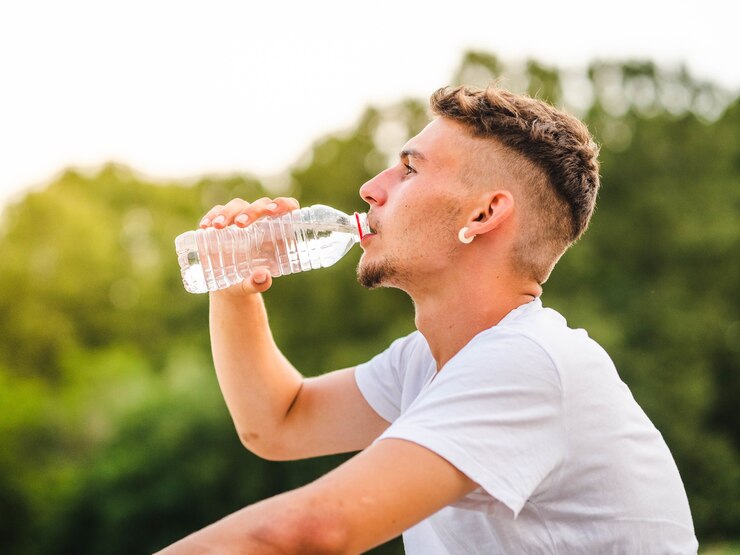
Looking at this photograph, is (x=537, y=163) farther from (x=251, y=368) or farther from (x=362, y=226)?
(x=251, y=368)

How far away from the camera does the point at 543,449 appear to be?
1835mm

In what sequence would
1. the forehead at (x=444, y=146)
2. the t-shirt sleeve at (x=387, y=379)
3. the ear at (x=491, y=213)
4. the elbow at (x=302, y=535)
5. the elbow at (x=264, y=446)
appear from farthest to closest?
the elbow at (x=264, y=446)
the t-shirt sleeve at (x=387, y=379)
the forehead at (x=444, y=146)
the ear at (x=491, y=213)
the elbow at (x=302, y=535)

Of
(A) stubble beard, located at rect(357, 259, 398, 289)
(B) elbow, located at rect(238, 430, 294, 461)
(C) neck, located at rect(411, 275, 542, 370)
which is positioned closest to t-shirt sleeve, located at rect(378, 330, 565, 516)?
(C) neck, located at rect(411, 275, 542, 370)

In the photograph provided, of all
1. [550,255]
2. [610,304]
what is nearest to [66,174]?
[610,304]

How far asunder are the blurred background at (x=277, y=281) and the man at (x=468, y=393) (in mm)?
18280

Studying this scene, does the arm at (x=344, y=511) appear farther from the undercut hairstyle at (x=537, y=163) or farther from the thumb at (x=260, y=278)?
the thumb at (x=260, y=278)

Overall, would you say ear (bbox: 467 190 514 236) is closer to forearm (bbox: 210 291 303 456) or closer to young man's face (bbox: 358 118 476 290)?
young man's face (bbox: 358 118 476 290)

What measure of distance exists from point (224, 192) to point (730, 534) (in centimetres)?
1870

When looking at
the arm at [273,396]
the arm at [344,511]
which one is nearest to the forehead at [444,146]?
the arm at [273,396]

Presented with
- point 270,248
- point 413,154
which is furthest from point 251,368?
point 413,154

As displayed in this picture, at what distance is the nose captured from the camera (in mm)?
2504

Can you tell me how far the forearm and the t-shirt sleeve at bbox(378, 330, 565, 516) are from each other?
1092 millimetres

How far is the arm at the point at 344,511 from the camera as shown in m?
1.60

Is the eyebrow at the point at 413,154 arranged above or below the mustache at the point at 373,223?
above
